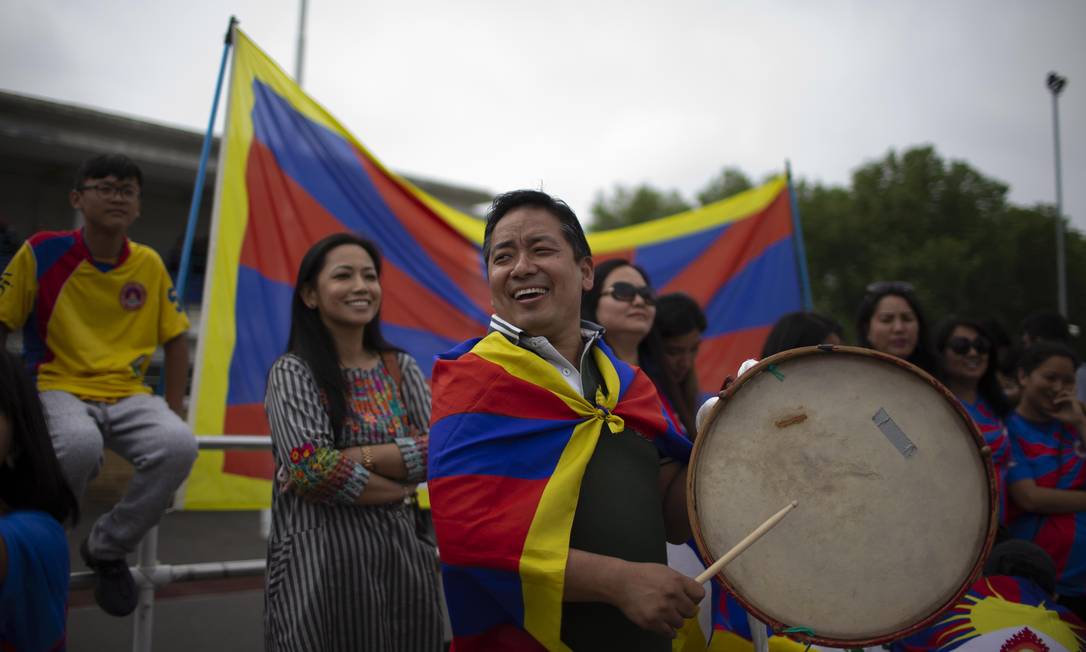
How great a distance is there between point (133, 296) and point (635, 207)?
33494 mm

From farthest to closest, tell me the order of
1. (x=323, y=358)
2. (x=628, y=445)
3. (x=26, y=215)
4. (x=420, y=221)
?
(x=420, y=221) → (x=26, y=215) → (x=323, y=358) → (x=628, y=445)

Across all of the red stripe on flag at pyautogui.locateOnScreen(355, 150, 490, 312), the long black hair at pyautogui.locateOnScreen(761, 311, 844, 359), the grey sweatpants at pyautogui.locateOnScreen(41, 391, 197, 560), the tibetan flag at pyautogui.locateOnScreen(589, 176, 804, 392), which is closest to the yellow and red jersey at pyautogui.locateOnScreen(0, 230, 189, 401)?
the grey sweatpants at pyautogui.locateOnScreen(41, 391, 197, 560)

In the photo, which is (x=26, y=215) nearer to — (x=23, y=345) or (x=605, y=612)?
(x=23, y=345)

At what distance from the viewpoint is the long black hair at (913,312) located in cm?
412

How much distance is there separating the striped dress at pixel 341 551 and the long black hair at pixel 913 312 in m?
2.76

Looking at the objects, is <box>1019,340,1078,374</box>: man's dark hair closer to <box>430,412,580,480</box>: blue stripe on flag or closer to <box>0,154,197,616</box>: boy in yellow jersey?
<box>430,412,580,480</box>: blue stripe on flag

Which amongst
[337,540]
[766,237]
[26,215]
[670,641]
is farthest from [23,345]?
[766,237]

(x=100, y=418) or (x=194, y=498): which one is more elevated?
(x=100, y=418)

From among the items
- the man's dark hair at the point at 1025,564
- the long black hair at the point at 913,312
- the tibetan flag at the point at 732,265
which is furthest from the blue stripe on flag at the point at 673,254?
the man's dark hair at the point at 1025,564

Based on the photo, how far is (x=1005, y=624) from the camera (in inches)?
93.4

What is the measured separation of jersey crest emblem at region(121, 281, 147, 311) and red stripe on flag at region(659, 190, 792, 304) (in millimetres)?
4774

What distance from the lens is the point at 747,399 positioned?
1801mm

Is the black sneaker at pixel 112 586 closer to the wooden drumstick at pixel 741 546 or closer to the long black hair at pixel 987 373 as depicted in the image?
the wooden drumstick at pixel 741 546

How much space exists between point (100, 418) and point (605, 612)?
231 cm
